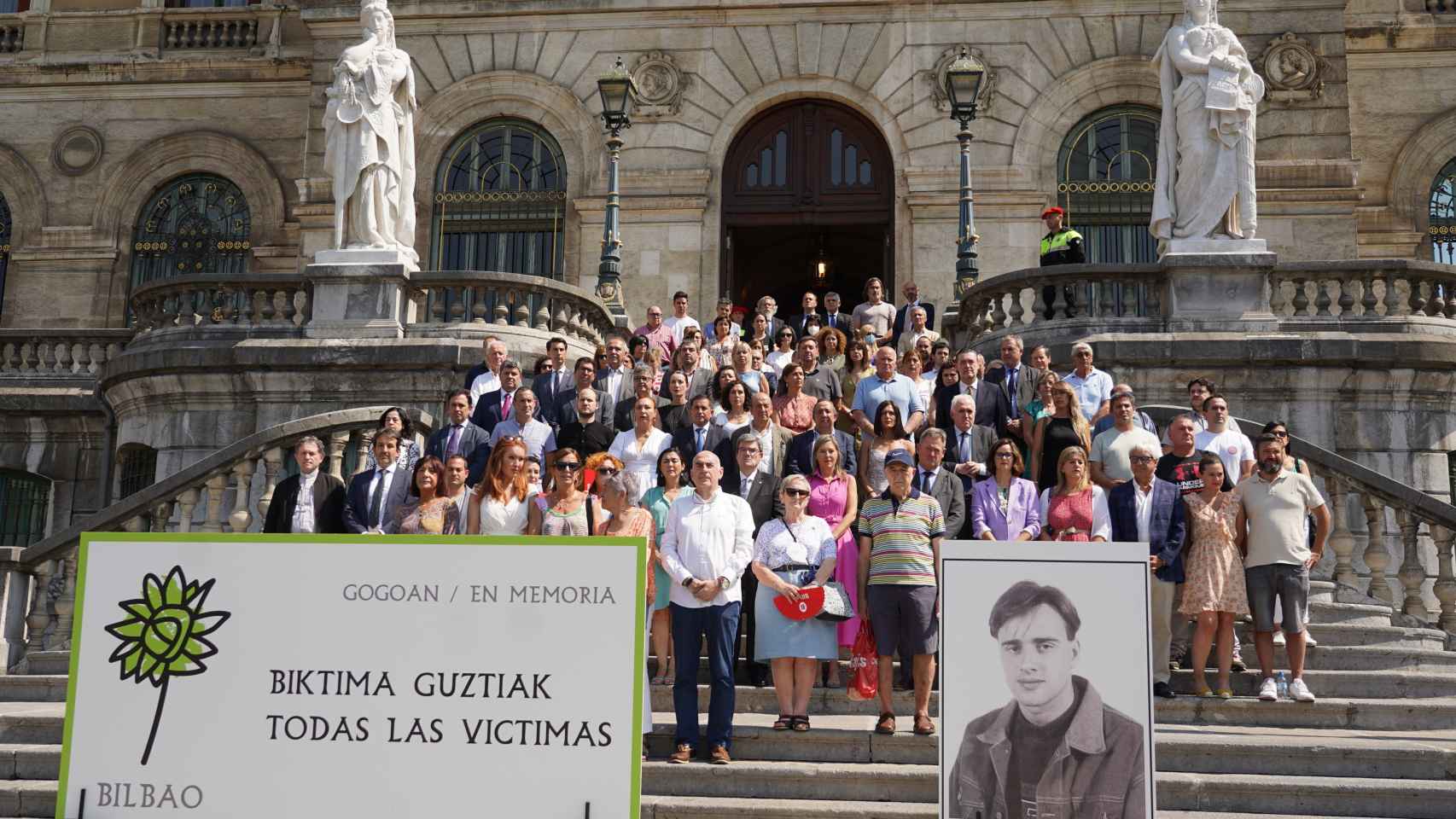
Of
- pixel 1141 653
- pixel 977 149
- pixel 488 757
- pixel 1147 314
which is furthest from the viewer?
pixel 977 149

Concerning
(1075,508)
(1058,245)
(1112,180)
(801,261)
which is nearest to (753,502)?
(1075,508)

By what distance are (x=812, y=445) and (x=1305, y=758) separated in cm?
387

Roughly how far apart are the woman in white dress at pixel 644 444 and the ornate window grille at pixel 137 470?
29.9 ft

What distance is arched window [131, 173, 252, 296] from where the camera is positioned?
82.6 feet

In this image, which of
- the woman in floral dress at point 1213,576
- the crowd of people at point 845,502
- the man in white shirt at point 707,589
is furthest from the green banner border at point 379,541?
the woman in floral dress at point 1213,576

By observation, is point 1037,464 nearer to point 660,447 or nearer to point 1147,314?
point 660,447

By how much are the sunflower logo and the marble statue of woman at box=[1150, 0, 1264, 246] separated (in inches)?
468

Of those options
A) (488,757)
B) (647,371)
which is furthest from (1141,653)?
(647,371)

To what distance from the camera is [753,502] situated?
10.4 metres

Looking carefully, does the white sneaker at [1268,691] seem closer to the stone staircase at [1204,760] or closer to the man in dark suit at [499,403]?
the stone staircase at [1204,760]

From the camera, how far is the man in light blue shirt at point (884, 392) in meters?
12.1

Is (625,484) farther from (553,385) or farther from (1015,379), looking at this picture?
(1015,379)

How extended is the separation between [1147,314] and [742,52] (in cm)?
933

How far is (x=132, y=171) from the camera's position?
25422mm
